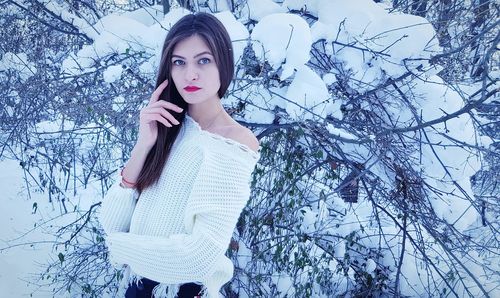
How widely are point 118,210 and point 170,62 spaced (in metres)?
0.52

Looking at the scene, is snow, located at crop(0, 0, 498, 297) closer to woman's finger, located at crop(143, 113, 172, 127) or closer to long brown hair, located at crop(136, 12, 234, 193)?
long brown hair, located at crop(136, 12, 234, 193)

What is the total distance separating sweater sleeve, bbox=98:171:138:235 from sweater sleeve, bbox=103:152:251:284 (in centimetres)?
12

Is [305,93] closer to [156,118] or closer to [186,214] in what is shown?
[156,118]

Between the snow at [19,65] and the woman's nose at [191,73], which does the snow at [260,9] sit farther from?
the snow at [19,65]

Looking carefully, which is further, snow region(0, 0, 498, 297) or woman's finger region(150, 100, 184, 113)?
snow region(0, 0, 498, 297)

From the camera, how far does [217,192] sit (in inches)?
51.1

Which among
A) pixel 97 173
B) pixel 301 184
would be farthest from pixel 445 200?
pixel 97 173

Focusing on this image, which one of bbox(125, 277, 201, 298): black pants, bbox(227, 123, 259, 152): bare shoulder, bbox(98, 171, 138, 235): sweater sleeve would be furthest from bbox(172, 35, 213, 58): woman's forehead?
bbox(125, 277, 201, 298): black pants

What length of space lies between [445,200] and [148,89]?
2.01 m

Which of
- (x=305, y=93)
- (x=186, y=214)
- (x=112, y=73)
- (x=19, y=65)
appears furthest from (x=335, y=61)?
(x=19, y=65)

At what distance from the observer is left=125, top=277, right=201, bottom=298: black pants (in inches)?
59.6

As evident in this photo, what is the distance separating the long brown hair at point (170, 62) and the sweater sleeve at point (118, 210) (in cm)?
5

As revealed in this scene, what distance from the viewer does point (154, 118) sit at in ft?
4.63

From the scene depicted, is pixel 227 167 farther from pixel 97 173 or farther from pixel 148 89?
pixel 97 173
